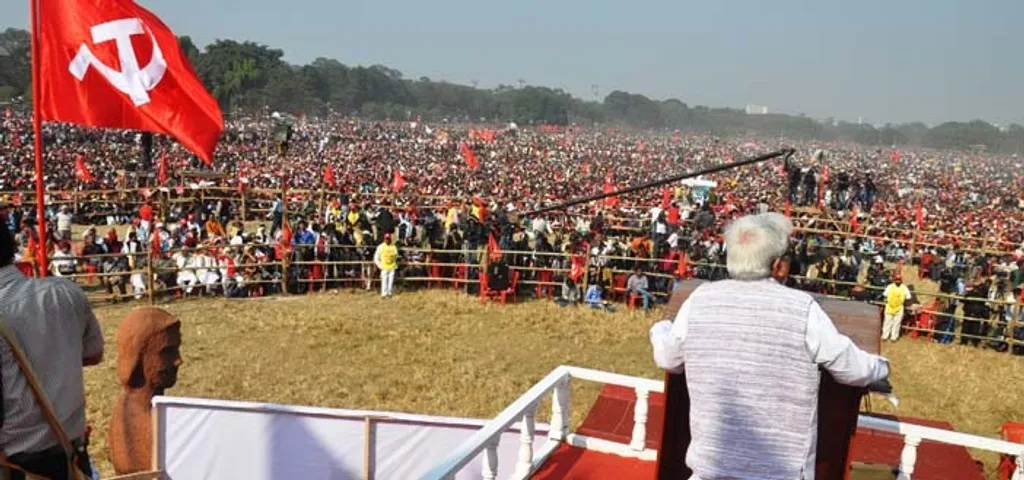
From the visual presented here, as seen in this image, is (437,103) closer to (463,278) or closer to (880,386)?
(463,278)

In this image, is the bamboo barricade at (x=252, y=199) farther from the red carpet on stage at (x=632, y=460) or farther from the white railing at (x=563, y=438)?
the white railing at (x=563, y=438)

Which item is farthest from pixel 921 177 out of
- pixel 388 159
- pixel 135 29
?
pixel 135 29

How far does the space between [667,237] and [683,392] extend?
1693 cm

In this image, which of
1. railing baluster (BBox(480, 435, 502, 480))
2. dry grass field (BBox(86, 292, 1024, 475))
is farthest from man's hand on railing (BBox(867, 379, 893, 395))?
dry grass field (BBox(86, 292, 1024, 475))

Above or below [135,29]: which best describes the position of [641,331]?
below

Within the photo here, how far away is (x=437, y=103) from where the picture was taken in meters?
151

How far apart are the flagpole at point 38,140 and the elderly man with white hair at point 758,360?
156 inches

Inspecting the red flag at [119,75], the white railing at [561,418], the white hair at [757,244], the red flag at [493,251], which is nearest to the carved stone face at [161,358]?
the red flag at [119,75]

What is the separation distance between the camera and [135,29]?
6520 millimetres

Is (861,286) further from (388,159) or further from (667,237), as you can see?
(388,159)

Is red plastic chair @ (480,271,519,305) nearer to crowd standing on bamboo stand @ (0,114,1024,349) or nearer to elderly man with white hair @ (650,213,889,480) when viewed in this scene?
crowd standing on bamboo stand @ (0,114,1024,349)

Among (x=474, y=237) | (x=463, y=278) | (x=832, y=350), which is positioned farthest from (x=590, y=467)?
(x=474, y=237)

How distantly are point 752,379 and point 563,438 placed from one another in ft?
9.60

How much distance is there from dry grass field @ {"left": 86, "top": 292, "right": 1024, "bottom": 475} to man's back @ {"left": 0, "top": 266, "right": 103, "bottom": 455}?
5.82 m
